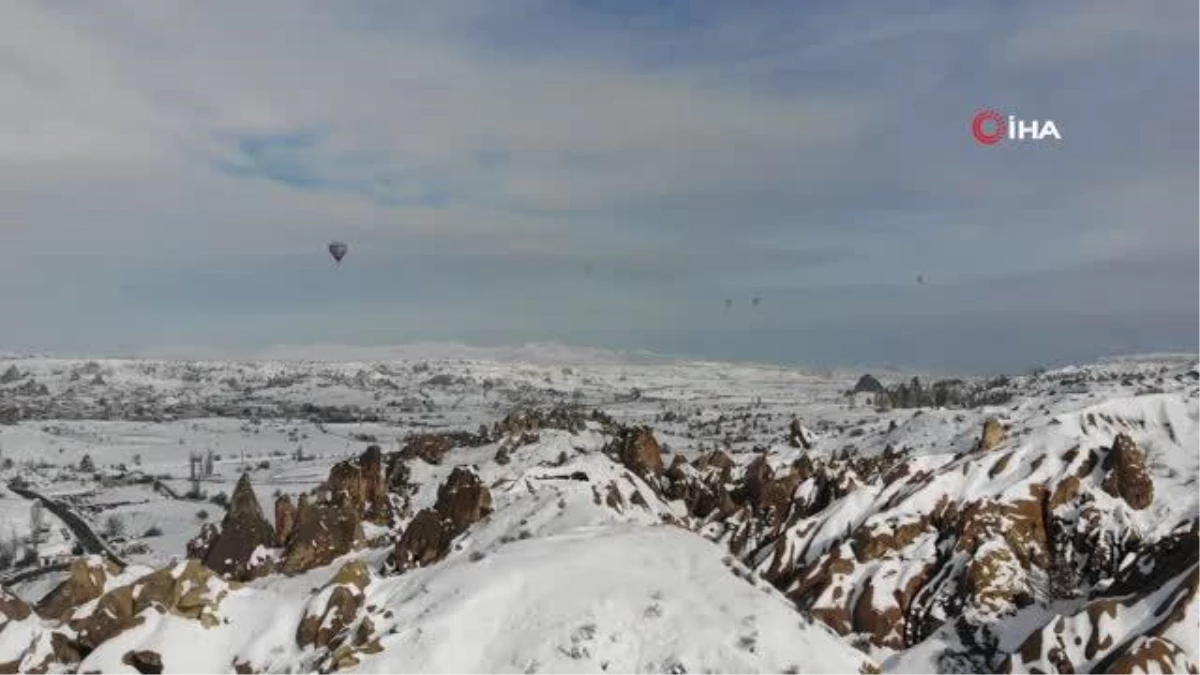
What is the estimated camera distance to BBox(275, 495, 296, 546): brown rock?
393 ft

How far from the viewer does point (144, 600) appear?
67625 mm

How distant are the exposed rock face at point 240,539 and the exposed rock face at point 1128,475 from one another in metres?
88.4

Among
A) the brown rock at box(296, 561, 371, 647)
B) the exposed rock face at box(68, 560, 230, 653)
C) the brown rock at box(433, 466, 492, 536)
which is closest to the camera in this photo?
the brown rock at box(296, 561, 371, 647)

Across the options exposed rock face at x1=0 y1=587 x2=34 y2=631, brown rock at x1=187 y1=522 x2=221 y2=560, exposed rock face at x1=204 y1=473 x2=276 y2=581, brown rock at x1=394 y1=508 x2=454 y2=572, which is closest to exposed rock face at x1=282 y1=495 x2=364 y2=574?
exposed rock face at x1=204 y1=473 x2=276 y2=581

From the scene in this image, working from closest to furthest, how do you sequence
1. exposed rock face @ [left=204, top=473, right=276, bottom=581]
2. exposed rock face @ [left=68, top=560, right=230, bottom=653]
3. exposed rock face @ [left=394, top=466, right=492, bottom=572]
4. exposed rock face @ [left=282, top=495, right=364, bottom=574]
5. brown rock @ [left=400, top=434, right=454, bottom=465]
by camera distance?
1. exposed rock face @ [left=68, top=560, right=230, bottom=653]
2. exposed rock face @ [left=394, top=466, right=492, bottom=572]
3. exposed rock face @ [left=282, top=495, right=364, bottom=574]
4. exposed rock face @ [left=204, top=473, right=276, bottom=581]
5. brown rock @ [left=400, top=434, right=454, bottom=465]

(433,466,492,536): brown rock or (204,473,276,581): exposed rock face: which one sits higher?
(433,466,492,536): brown rock

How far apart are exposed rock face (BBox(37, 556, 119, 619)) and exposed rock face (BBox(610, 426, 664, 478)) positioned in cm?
7723

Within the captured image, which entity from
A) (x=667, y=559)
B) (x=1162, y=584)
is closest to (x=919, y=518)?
(x=1162, y=584)

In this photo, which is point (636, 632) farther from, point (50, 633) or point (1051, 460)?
point (1051, 460)

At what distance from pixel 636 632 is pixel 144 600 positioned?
33304 mm

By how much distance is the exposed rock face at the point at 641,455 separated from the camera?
14025 centimetres

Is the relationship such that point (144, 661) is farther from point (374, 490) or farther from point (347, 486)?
point (374, 490)

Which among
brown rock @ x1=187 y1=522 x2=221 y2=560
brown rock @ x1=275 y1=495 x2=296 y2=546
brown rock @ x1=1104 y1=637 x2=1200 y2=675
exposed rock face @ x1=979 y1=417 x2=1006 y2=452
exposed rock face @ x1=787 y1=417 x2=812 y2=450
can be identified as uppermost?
exposed rock face @ x1=979 y1=417 x2=1006 y2=452

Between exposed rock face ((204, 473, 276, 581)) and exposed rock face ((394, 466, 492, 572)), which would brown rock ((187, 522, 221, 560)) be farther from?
exposed rock face ((394, 466, 492, 572))
